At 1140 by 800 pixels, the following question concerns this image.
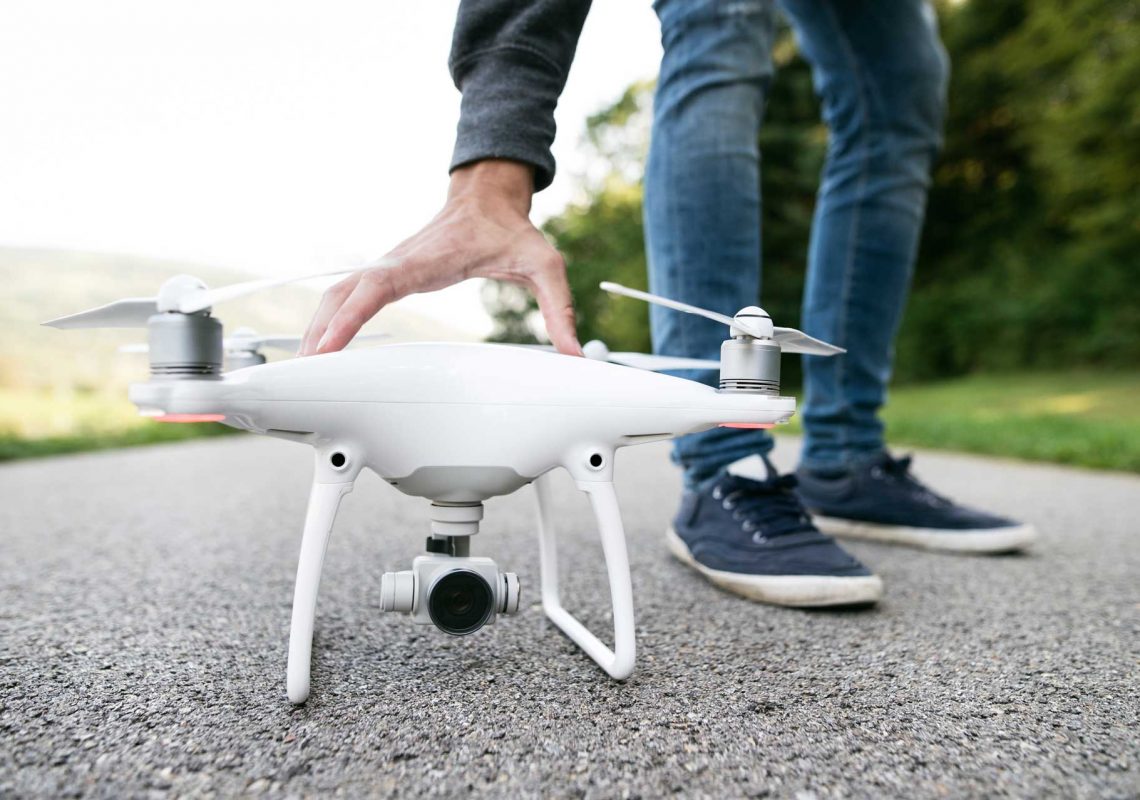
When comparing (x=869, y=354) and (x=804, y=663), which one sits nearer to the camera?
(x=804, y=663)

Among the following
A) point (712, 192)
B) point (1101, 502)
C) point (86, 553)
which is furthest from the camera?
point (1101, 502)

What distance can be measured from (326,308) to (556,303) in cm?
24

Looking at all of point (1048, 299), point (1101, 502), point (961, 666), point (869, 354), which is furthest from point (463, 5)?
point (1048, 299)

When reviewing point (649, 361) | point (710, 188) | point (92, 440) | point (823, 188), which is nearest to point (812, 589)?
point (649, 361)

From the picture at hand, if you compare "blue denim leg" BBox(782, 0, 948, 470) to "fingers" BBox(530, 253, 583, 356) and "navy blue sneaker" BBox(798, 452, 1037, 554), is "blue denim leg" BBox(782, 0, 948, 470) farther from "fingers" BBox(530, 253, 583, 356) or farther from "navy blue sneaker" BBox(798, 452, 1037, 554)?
Answer: "fingers" BBox(530, 253, 583, 356)

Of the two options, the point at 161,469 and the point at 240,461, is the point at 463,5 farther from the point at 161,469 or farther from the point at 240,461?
the point at 240,461

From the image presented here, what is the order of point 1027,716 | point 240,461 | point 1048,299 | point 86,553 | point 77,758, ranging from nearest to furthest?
point 77,758 < point 1027,716 < point 86,553 < point 240,461 < point 1048,299

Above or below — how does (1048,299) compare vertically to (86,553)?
above

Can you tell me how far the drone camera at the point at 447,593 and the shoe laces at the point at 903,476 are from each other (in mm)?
1075

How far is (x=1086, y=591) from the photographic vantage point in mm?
1284

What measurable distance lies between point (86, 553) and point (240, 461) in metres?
2.36

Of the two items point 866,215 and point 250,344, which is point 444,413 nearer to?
point 250,344

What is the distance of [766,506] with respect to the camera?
120 centimetres

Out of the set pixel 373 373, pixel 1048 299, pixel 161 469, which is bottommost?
pixel 161 469
